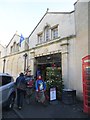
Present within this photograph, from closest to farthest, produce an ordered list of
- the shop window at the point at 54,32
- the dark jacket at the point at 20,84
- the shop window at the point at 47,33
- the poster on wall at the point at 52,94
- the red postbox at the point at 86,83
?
the red postbox at the point at 86,83 → the dark jacket at the point at 20,84 → the poster on wall at the point at 52,94 → the shop window at the point at 54,32 → the shop window at the point at 47,33

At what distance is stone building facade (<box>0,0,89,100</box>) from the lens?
10797 millimetres

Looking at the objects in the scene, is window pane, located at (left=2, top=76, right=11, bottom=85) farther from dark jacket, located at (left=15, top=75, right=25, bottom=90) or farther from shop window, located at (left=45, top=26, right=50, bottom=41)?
shop window, located at (left=45, top=26, right=50, bottom=41)

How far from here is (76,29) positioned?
11375mm

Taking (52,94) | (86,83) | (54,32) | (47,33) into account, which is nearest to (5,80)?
(52,94)

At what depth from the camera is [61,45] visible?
12.5 meters

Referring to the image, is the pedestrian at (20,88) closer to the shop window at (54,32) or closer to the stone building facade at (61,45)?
the stone building facade at (61,45)

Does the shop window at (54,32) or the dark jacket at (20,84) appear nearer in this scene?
the dark jacket at (20,84)

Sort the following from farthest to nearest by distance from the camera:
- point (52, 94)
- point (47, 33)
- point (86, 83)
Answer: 1. point (47, 33)
2. point (52, 94)
3. point (86, 83)

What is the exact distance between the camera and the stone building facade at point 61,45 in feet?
35.4

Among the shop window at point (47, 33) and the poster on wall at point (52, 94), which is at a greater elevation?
the shop window at point (47, 33)

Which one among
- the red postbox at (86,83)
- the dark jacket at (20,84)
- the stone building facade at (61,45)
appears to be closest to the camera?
the red postbox at (86,83)

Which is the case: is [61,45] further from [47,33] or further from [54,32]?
[47,33]

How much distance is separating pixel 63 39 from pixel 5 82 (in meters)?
6.34

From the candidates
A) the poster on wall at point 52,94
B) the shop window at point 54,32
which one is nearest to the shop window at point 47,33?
the shop window at point 54,32
